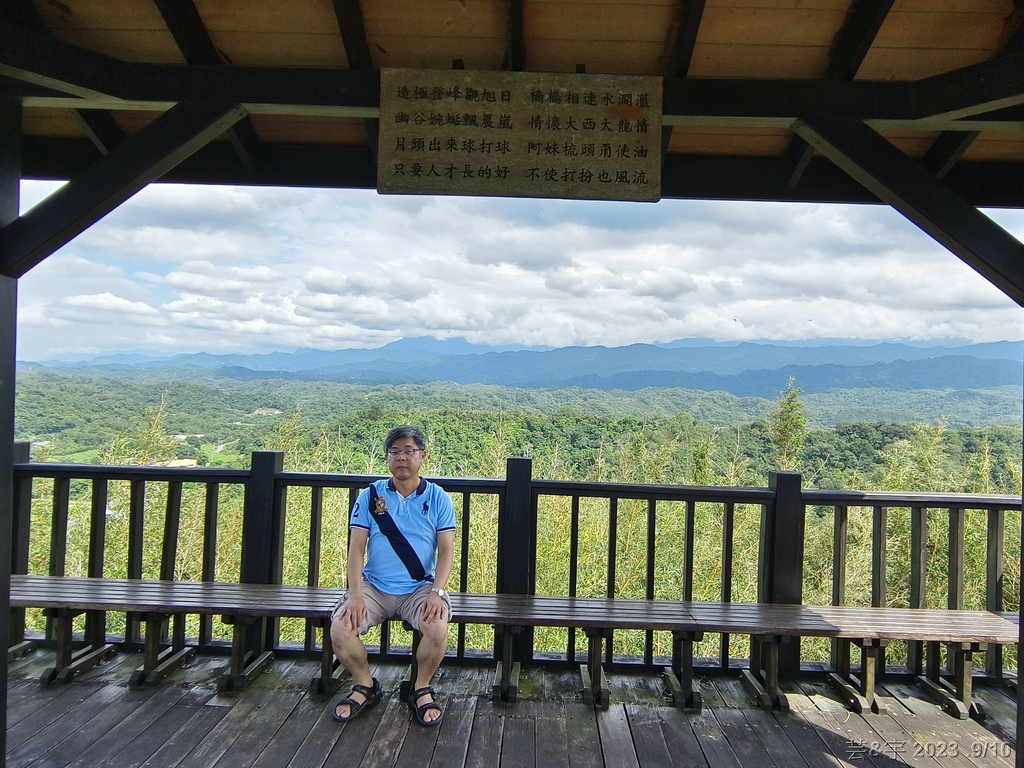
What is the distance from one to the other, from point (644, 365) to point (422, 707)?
5344cm

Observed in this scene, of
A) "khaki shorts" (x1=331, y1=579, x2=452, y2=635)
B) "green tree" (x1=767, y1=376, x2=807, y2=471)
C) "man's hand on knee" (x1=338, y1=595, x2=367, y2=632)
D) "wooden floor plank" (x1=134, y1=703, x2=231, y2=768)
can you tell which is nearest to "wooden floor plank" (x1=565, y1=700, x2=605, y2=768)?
"khaki shorts" (x1=331, y1=579, x2=452, y2=635)

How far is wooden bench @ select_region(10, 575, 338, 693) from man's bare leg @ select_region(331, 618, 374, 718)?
12 cm

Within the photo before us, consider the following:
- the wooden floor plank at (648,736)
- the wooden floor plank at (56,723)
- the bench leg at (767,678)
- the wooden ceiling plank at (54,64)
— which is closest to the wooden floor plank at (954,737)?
the bench leg at (767,678)

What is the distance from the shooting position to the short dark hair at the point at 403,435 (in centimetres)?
290

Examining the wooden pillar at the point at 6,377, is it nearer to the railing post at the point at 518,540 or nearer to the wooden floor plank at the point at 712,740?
the railing post at the point at 518,540

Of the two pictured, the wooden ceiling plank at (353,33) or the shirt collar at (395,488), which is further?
the shirt collar at (395,488)

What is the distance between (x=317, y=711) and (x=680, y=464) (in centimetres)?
1790

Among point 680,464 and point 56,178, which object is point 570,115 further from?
point 680,464

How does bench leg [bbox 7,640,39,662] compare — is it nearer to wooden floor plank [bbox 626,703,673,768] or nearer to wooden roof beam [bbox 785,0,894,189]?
wooden floor plank [bbox 626,703,673,768]

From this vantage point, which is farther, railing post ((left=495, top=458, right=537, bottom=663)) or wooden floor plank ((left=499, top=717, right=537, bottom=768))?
railing post ((left=495, top=458, right=537, bottom=663))

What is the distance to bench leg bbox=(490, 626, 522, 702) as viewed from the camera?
2.92 metres

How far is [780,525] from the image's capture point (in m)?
3.26

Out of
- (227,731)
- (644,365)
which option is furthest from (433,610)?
(644,365)

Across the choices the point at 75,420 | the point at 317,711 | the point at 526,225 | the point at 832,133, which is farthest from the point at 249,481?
the point at 526,225
